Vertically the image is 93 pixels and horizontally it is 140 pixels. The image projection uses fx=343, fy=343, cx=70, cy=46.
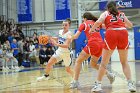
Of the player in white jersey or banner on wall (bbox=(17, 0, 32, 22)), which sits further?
banner on wall (bbox=(17, 0, 32, 22))

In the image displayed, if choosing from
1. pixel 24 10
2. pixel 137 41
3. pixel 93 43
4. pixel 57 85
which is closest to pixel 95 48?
pixel 93 43

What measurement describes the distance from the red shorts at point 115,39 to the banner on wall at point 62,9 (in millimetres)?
22476

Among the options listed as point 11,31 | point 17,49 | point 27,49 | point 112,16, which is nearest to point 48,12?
point 11,31

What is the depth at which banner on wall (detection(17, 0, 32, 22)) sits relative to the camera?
3050cm

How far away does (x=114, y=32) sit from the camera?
717 centimetres

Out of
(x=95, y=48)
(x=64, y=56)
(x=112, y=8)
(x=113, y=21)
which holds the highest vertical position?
(x=112, y=8)

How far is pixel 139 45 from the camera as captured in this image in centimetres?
2509

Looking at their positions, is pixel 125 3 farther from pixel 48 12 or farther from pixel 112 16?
pixel 112 16

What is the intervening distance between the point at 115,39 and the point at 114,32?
0.15 meters

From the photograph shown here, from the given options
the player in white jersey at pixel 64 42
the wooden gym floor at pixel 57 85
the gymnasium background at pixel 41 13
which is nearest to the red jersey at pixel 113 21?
the wooden gym floor at pixel 57 85

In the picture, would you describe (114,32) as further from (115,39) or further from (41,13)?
(41,13)

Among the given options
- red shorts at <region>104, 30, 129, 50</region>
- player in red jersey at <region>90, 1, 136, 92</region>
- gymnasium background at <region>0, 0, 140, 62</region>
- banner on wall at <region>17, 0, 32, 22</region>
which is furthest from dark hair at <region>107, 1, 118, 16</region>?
banner on wall at <region>17, 0, 32, 22</region>

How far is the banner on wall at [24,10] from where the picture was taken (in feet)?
100

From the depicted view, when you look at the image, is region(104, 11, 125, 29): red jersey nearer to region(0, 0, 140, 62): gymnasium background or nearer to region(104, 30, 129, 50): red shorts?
region(104, 30, 129, 50): red shorts
